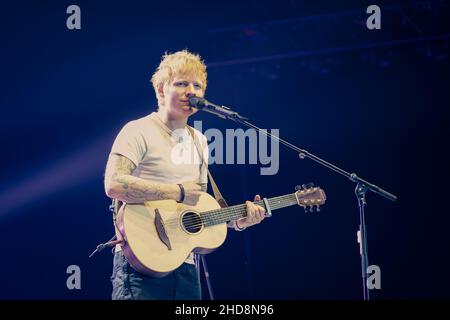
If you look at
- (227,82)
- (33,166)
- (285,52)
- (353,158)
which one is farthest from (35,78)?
(353,158)

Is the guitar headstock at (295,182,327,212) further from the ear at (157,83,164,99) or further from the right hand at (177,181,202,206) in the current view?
the ear at (157,83,164,99)

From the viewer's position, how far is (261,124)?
7016 millimetres

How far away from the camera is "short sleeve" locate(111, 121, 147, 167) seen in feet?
Result: 11.5

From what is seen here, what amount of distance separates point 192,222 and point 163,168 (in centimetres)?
40

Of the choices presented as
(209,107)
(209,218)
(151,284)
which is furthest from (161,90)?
(151,284)

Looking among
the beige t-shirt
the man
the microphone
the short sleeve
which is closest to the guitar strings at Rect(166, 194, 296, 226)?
the man

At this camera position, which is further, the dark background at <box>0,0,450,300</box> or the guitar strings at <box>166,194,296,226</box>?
the dark background at <box>0,0,450,300</box>

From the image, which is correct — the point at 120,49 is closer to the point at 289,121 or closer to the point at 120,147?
the point at 289,121

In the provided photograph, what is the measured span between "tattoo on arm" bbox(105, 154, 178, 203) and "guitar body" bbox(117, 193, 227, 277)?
0.07 meters

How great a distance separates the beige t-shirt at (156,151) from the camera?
3557 millimetres

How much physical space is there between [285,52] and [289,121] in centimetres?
81

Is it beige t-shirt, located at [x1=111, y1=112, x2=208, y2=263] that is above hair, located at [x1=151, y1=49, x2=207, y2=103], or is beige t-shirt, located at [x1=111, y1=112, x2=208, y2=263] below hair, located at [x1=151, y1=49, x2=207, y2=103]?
below

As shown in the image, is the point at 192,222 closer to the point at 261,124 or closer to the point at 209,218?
the point at 209,218

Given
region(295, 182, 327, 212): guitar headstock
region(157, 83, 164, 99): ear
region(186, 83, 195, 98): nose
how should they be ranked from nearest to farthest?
region(186, 83, 195, 98): nose → region(157, 83, 164, 99): ear → region(295, 182, 327, 212): guitar headstock
